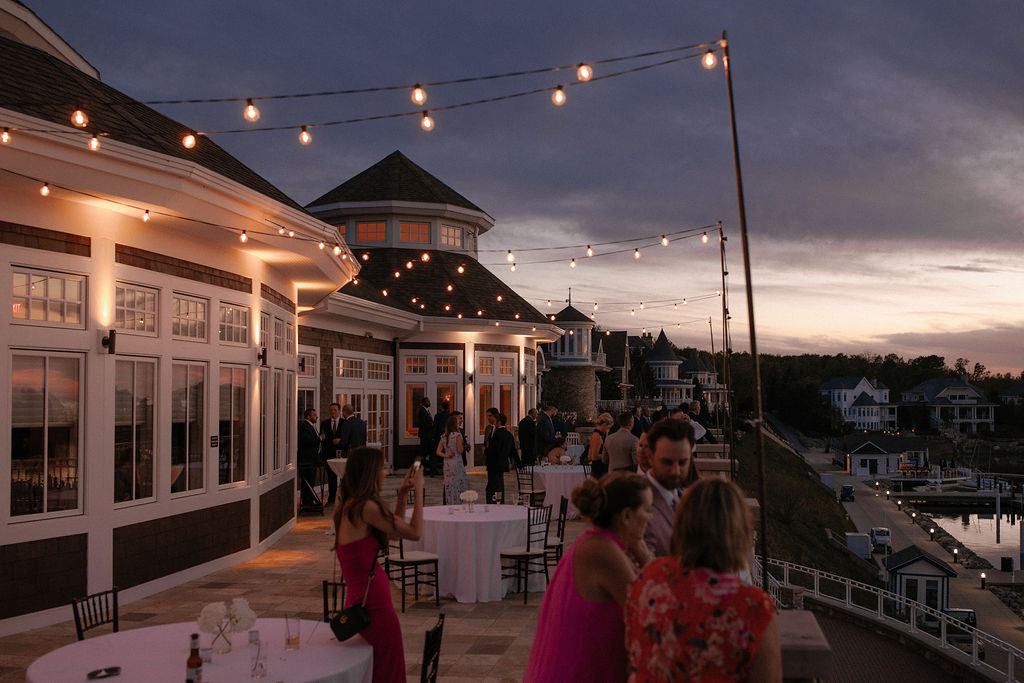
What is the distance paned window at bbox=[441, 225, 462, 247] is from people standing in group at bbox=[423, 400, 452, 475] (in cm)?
493

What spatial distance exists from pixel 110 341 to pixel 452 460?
474cm

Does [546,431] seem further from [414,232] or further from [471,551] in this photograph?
[471,551]

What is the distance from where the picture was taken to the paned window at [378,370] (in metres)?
20.4

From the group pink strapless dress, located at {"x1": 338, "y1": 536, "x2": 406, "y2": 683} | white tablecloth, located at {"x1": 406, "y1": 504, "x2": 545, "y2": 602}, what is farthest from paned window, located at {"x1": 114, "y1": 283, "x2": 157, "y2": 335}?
pink strapless dress, located at {"x1": 338, "y1": 536, "x2": 406, "y2": 683}

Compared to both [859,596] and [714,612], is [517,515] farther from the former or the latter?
[859,596]

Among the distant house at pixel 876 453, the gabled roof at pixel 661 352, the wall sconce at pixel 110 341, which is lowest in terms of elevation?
the distant house at pixel 876 453

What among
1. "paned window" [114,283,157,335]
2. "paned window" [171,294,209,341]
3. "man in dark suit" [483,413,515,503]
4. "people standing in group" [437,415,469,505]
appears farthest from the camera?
"man in dark suit" [483,413,515,503]

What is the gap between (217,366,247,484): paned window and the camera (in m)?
10.2

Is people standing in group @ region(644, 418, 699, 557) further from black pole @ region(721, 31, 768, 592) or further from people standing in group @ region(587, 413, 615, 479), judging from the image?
people standing in group @ region(587, 413, 615, 479)

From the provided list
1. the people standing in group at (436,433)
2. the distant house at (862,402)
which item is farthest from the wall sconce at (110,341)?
the distant house at (862,402)

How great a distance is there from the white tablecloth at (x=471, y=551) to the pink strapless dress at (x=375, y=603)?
444 centimetres

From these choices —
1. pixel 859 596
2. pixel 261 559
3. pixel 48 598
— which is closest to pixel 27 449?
pixel 48 598

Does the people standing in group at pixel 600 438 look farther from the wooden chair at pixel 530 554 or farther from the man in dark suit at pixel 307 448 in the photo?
the man in dark suit at pixel 307 448

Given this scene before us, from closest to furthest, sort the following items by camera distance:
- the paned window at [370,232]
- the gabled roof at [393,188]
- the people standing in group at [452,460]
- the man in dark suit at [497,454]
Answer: the people standing in group at [452,460] < the man in dark suit at [497,454] < the gabled roof at [393,188] < the paned window at [370,232]
